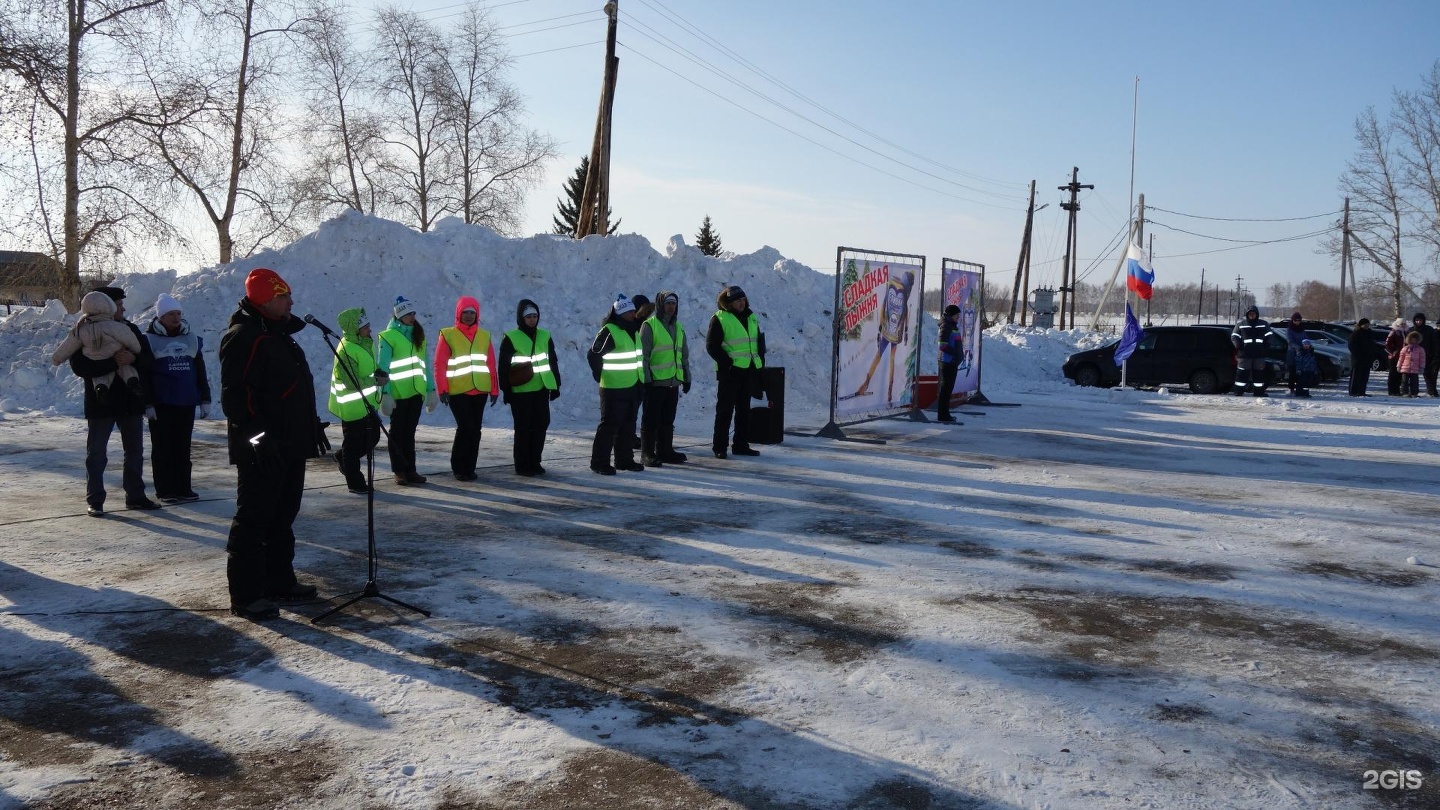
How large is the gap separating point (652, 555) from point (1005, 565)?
249cm

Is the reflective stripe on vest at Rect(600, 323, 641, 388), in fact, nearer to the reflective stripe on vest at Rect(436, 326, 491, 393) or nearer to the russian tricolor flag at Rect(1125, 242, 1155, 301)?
the reflective stripe on vest at Rect(436, 326, 491, 393)

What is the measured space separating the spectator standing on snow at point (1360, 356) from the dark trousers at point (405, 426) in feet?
68.0

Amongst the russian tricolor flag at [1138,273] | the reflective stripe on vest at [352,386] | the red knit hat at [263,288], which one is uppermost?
the russian tricolor flag at [1138,273]

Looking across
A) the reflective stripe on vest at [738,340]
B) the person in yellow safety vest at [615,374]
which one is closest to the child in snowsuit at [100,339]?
the person in yellow safety vest at [615,374]

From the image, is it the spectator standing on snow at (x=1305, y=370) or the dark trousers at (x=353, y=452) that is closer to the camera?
the dark trousers at (x=353, y=452)

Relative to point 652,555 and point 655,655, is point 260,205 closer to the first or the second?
point 652,555

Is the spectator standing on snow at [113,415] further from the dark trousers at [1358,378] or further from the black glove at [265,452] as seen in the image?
the dark trousers at [1358,378]

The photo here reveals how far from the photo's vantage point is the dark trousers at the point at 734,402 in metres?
11.9

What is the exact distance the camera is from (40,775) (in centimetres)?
367

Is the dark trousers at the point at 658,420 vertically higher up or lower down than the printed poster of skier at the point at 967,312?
lower down

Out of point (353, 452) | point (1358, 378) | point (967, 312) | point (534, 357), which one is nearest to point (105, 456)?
point (353, 452)

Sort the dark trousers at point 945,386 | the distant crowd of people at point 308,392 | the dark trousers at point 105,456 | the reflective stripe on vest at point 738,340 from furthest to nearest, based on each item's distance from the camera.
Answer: the dark trousers at point 945,386, the reflective stripe on vest at point 738,340, the dark trousers at point 105,456, the distant crowd of people at point 308,392

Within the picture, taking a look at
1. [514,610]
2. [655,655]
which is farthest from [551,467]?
[655,655]

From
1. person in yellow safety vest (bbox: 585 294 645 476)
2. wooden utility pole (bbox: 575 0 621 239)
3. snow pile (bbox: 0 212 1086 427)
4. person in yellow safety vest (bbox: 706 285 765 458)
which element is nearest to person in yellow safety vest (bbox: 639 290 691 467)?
person in yellow safety vest (bbox: 585 294 645 476)
